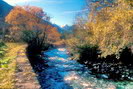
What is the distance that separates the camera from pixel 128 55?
1426 centimetres

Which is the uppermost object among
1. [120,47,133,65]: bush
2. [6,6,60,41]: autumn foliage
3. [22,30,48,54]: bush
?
[6,6,60,41]: autumn foliage

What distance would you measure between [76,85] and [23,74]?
9.95 feet

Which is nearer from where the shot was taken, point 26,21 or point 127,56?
point 127,56

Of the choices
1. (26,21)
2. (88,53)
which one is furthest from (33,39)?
(88,53)

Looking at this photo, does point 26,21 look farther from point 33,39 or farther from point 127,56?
point 127,56

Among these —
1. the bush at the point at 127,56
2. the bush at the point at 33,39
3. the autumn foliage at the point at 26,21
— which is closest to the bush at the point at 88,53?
the bush at the point at 127,56

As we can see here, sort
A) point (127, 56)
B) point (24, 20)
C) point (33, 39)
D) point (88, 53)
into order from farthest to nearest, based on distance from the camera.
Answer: point (24, 20) < point (33, 39) < point (88, 53) < point (127, 56)

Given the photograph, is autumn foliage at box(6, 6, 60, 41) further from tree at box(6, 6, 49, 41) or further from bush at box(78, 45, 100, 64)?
bush at box(78, 45, 100, 64)

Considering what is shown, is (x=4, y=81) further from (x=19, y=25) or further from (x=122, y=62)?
(x=19, y=25)

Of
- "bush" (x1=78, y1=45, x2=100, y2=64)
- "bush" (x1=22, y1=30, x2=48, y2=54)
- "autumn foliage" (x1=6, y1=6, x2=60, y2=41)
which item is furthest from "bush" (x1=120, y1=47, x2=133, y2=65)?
"autumn foliage" (x1=6, y1=6, x2=60, y2=41)

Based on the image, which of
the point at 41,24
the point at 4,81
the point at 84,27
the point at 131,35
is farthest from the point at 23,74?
the point at 41,24

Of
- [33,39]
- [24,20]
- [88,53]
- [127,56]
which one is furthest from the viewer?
[24,20]

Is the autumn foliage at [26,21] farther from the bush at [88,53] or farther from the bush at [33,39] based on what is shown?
the bush at [88,53]

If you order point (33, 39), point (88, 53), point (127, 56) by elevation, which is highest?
point (33, 39)
